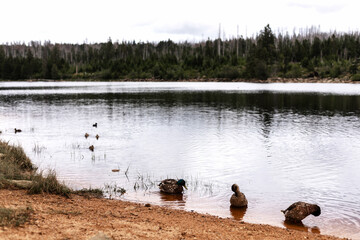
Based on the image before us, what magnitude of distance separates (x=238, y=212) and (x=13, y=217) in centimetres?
687

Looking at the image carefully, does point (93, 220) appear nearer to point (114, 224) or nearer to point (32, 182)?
point (114, 224)

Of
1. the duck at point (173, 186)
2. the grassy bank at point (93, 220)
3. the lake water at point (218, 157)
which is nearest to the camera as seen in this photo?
the grassy bank at point (93, 220)

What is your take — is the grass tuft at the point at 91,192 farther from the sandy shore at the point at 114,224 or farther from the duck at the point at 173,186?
the duck at the point at 173,186

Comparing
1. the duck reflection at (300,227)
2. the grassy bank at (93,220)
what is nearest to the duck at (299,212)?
the duck reflection at (300,227)

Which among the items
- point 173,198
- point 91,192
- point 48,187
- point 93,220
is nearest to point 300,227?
point 173,198

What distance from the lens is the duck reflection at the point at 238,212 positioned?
39.9ft

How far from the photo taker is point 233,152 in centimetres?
2344

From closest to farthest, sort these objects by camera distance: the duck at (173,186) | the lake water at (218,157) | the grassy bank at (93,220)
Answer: the grassy bank at (93,220), the lake water at (218,157), the duck at (173,186)

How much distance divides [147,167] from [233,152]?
6288 millimetres

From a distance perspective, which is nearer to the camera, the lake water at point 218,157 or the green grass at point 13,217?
the green grass at point 13,217

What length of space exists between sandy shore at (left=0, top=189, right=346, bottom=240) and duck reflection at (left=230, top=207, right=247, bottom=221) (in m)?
1.11

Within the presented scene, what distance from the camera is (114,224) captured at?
9.38 m

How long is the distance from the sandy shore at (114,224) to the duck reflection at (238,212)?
1111mm

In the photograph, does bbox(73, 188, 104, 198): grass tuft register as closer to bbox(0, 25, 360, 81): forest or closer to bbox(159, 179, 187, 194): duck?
bbox(159, 179, 187, 194): duck
